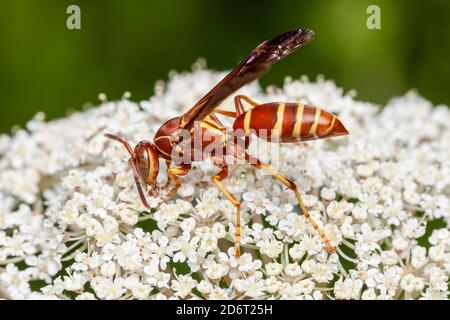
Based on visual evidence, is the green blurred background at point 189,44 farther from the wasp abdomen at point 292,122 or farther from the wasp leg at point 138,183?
the wasp abdomen at point 292,122

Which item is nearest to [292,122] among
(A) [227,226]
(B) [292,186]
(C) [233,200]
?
(B) [292,186]

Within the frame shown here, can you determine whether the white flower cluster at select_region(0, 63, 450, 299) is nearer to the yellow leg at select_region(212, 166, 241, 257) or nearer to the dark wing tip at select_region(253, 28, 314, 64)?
the yellow leg at select_region(212, 166, 241, 257)

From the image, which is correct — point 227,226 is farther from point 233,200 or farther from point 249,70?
point 249,70

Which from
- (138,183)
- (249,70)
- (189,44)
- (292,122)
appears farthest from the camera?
(189,44)

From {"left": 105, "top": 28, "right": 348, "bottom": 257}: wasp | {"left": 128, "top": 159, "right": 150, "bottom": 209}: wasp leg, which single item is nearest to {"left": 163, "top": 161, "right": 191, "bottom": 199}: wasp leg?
{"left": 105, "top": 28, "right": 348, "bottom": 257}: wasp

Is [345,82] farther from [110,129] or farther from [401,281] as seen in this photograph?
[401,281]
